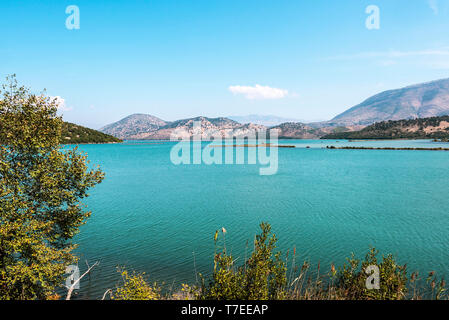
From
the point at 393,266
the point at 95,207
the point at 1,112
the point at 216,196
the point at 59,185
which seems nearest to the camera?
the point at 393,266

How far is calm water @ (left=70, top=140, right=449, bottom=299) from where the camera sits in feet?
85.9

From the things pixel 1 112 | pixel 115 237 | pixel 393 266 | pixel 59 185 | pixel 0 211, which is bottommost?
pixel 115 237

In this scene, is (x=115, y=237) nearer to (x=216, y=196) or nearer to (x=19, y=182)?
(x=19, y=182)

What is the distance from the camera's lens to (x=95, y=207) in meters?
48.1

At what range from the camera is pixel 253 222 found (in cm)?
3806

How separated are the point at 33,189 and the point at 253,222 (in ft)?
89.2

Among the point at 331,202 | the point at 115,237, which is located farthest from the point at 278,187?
the point at 115,237
